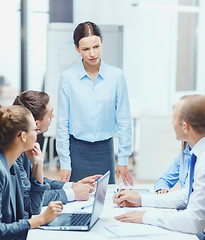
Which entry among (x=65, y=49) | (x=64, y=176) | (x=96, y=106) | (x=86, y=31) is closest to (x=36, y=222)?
(x=64, y=176)

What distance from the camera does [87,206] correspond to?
1814 mm

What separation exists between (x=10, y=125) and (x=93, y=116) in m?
0.92

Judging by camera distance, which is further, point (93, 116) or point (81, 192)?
point (93, 116)

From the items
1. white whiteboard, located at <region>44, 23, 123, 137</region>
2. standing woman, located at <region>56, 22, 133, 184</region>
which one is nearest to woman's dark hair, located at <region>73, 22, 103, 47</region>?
standing woman, located at <region>56, 22, 133, 184</region>

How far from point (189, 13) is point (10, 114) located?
416cm

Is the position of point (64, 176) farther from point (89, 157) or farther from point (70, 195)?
point (70, 195)

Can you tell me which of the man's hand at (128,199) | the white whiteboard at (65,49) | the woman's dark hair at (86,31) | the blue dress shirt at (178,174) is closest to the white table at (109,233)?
the man's hand at (128,199)

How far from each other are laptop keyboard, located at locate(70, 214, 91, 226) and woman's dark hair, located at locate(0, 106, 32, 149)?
15.1 inches

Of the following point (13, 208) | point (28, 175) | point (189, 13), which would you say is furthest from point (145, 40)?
point (13, 208)

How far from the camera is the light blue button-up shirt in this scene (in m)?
2.43

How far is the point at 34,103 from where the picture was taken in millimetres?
2049

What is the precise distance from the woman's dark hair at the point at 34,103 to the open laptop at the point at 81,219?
1.88 ft

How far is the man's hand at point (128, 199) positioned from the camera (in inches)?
70.6

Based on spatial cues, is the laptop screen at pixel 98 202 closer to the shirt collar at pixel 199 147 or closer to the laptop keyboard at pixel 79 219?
the laptop keyboard at pixel 79 219
